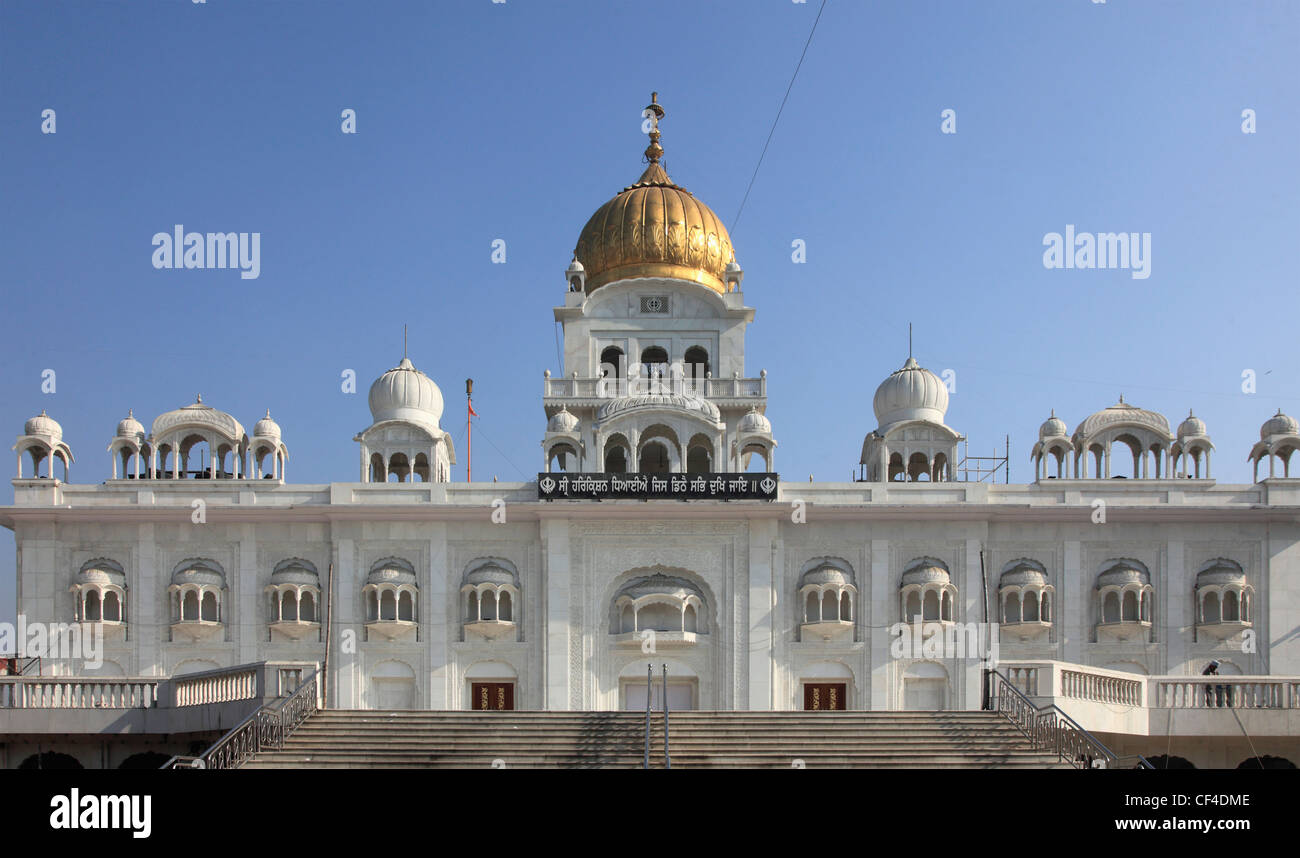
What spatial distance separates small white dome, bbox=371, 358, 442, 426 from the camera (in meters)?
41.9

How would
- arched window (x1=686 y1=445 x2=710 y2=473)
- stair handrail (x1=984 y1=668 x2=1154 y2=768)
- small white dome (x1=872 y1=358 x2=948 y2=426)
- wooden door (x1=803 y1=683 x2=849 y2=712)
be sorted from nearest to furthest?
stair handrail (x1=984 y1=668 x2=1154 y2=768), wooden door (x1=803 y1=683 x2=849 y2=712), small white dome (x1=872 y1=358 x2=948 y2=426), arched window (x1=686 y1=445 x2=710 y2=473)

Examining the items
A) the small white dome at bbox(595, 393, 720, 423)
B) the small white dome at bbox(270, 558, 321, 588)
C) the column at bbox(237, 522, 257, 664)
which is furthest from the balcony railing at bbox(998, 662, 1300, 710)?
the column at bbox(237, 522, 257, 664)

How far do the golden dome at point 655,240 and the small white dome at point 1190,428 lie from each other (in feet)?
52.9

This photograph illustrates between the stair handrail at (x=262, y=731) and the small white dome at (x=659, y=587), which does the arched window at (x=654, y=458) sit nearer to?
the small white dome at (x=659, y=587)

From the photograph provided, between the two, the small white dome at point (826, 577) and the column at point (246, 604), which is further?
the column at point (246, 604)

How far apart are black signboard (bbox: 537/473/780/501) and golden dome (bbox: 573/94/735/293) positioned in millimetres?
11480

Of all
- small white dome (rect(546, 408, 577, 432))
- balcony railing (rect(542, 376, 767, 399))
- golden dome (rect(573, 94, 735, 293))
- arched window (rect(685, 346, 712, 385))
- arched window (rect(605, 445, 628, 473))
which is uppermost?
golden dome (rect(573, 94, 735, 293))

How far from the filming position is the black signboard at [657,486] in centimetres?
3816

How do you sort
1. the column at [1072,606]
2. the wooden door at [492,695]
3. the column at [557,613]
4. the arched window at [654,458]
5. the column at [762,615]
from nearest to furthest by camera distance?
the column at [557,613] → the column at [762,615] → the wooden door at [492,695] → the column at [1072,606] → the arched window at [654,458]

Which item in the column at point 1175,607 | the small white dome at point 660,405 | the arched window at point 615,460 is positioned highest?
the small white dome at point 660,405

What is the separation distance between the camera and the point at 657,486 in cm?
3822

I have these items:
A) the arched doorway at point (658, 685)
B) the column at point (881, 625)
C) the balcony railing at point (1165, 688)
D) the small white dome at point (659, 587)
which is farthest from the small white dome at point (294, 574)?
the balcony railing at point (1165, 688)

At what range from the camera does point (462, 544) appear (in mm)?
38938

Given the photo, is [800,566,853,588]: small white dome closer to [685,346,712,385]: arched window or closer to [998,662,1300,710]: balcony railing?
[998,662,1300,710]: balcony railing
